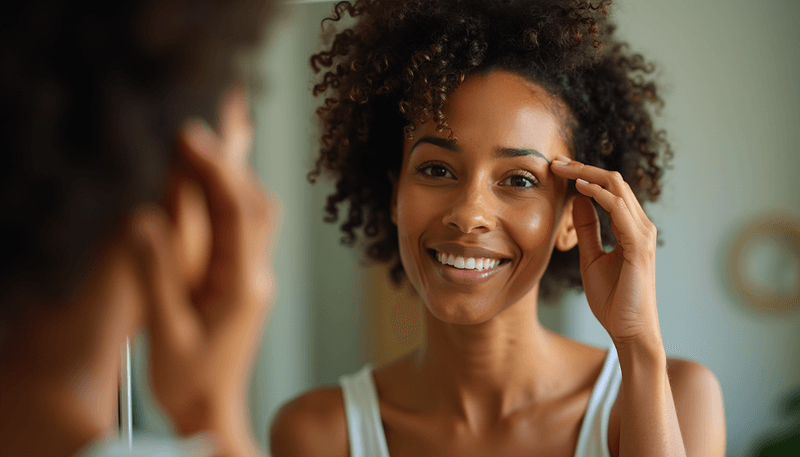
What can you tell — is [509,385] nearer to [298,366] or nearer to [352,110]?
[352,110]

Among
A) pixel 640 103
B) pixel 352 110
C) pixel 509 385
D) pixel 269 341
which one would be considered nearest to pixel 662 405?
pixel 509 385

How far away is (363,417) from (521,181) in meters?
0.52

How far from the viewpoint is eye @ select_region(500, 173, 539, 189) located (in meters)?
0.98

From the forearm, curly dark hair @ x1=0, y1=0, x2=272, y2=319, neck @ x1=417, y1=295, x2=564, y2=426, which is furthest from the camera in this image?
neck @ x1=417, y1=295, x2=564, y2=426

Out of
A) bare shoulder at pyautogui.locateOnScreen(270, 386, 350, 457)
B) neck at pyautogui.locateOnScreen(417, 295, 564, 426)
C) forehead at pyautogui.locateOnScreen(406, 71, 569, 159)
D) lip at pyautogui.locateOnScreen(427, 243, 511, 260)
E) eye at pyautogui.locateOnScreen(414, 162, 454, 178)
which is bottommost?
bare shoulder at pyautogui.locateOnScreen(270, 386, 350, 457)

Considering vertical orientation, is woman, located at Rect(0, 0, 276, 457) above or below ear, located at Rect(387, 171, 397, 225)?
below

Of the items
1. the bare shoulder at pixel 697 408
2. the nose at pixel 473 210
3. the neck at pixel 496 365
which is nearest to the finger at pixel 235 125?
the nose at pixel 473 210

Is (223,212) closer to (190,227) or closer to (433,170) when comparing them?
Answer: (190,227)

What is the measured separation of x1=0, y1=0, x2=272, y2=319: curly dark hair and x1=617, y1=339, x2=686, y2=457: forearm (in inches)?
29.2

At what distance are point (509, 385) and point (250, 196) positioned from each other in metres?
0.82

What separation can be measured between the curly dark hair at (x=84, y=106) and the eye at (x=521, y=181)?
25.3 inches

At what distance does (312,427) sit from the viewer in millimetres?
1156

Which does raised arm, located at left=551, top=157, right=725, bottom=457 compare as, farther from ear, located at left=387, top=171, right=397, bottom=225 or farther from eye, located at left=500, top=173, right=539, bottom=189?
ear, located at left=387, top=171, right=397, bottom=225

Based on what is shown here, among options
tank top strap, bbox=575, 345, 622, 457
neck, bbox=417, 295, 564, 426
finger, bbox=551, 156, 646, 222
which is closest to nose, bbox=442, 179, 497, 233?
finger, bbox=551, 156, 646, 222
